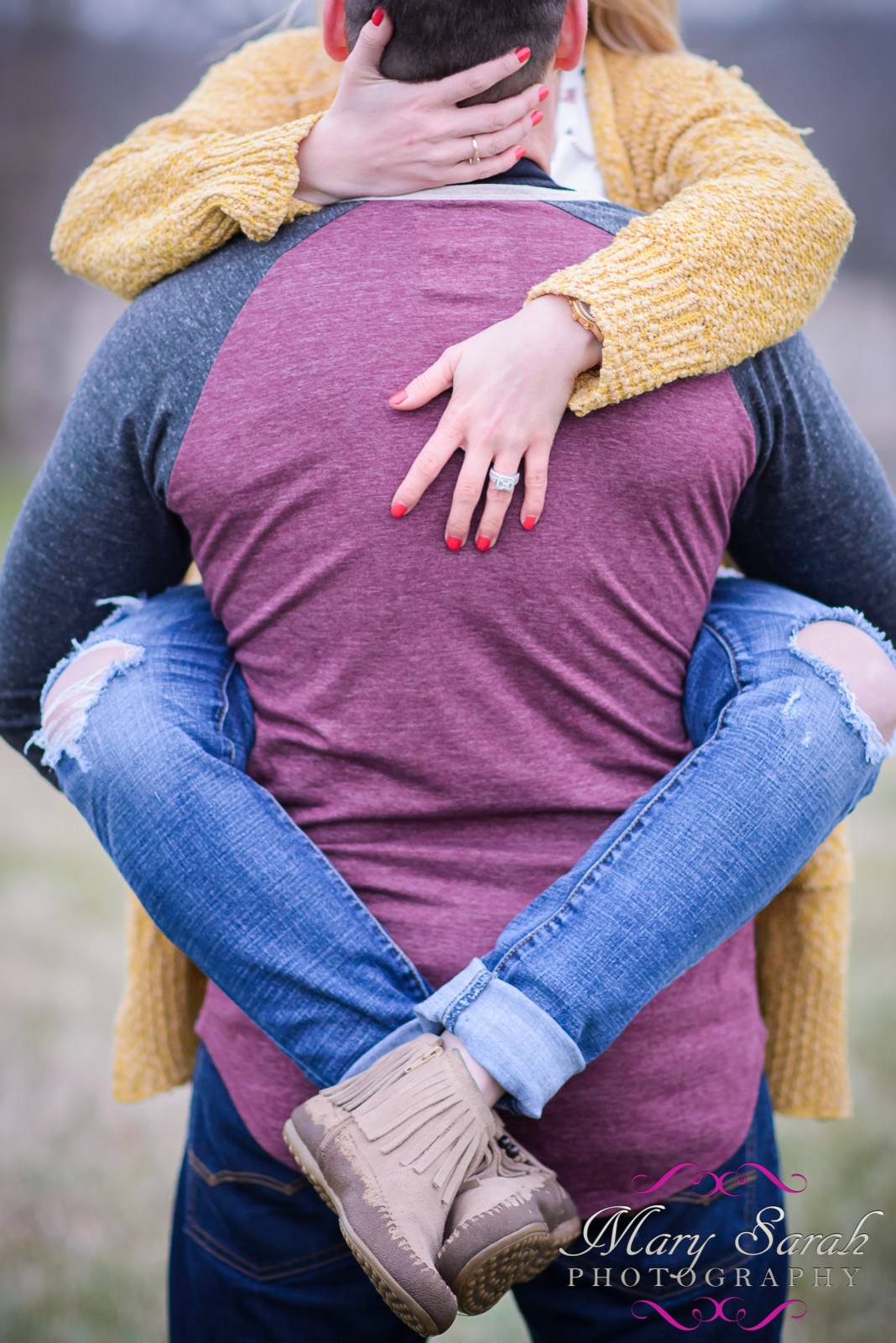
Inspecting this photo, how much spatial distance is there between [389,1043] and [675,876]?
0.29 meters

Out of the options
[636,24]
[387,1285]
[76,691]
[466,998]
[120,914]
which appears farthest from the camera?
[120,914]

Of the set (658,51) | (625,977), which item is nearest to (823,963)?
(625,977)

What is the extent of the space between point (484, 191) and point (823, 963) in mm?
1022

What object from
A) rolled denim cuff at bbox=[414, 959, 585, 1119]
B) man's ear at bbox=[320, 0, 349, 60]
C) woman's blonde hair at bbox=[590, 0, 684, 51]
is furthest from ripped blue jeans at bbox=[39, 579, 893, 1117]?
woman's blonde hair at bbox=[590, 0, 684, 51]

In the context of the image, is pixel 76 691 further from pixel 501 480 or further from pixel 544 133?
pixel 544 133

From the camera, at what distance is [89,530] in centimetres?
108

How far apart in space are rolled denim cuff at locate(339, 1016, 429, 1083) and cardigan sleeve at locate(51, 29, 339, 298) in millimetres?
738

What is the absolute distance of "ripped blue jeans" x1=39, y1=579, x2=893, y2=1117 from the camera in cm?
85

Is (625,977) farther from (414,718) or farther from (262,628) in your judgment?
(262,628)

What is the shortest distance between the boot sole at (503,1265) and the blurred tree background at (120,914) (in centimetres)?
130

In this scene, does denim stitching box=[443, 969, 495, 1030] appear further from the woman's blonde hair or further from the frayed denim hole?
the woman's blonde hair

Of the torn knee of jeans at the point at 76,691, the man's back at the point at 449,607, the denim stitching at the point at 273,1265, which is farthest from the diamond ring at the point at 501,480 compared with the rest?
the denim stitching at the point at 273,1265

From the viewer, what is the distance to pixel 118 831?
0.92 meters

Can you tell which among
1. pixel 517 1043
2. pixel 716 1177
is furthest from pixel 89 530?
pixel 716 1177
